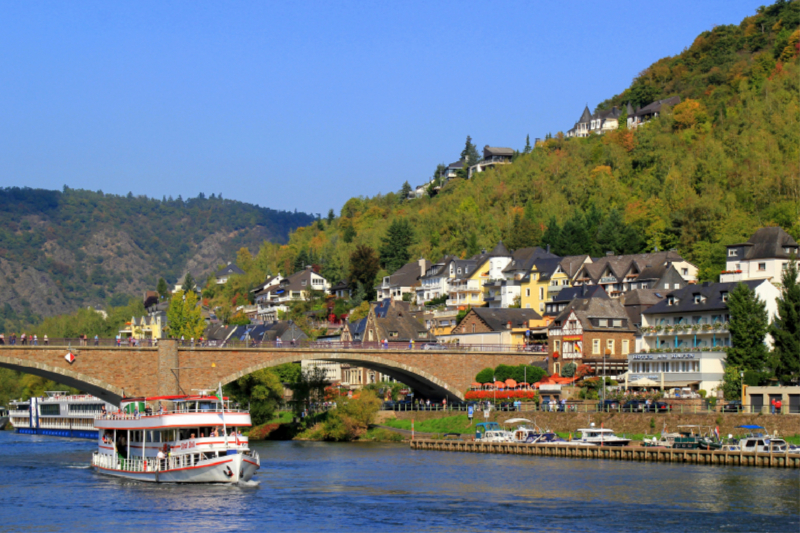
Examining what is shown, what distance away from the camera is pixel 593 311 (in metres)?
96.9

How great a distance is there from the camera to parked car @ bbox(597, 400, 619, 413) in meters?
77.7

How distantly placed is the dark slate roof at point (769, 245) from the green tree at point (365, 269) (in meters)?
77.6

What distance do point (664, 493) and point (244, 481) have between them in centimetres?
2213

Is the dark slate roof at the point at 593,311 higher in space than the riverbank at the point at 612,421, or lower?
higher

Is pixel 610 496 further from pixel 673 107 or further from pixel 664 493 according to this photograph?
pixel 673 107

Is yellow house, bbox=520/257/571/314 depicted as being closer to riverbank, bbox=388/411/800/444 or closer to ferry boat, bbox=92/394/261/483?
riverbank, bbox=388/411/800/444

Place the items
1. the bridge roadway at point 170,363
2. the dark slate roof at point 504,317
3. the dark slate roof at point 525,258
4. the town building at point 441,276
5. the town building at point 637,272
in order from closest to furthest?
the bridge roadway at point 170,363, the town building at point 637,272, the dark slate roof at point 504,317, the dark slate roof at point 525,258, the town building at point 441,276

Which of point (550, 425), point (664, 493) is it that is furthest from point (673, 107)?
point (664, 493)

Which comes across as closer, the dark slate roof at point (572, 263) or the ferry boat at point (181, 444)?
the ferry boat at point (181, 444)

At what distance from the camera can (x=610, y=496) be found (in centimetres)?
4956

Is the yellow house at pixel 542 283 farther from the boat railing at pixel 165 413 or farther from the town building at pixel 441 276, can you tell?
the boat railing at pixel 165 413

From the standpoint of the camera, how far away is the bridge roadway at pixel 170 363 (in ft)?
254

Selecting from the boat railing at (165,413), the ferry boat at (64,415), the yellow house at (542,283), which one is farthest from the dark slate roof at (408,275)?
the boat railing at (165,413)

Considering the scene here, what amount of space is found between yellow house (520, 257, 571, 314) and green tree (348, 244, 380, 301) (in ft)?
145
